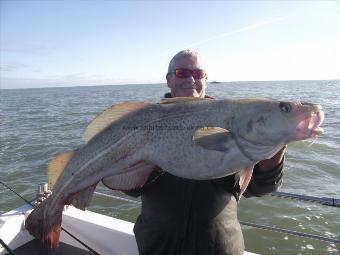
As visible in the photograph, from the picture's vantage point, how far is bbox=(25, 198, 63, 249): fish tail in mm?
2998

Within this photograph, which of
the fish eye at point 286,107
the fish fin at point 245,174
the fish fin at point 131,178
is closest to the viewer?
the fish eye at point 286,107

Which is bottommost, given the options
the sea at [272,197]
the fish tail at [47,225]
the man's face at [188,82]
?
the sea at [272,197]

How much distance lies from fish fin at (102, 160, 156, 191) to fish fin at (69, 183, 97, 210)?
17 centimetres

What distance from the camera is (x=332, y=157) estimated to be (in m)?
14.7

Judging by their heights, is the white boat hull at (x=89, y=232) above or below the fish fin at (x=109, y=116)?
below

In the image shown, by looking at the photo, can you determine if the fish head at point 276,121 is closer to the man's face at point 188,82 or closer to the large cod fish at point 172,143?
the large cod fish at point 172,143

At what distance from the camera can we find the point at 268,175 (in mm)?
2961

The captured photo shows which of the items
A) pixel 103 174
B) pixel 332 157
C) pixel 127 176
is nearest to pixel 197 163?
pixel 127 176

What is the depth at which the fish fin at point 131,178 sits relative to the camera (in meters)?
2.77

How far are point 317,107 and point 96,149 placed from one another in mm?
Answer: 1736

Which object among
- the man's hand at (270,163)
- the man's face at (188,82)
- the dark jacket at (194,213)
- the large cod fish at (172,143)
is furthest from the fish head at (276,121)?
the man's face at (188,82)

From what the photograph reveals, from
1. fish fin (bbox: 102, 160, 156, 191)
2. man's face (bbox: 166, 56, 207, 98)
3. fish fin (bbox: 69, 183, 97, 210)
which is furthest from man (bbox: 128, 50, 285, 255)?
man's face (bbox: 166, 56, 207, 98)

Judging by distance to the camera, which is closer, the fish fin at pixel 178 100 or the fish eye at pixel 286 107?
the fish eye at pixel 286 107

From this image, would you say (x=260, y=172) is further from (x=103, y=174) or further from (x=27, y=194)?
(x=27, y=194)
